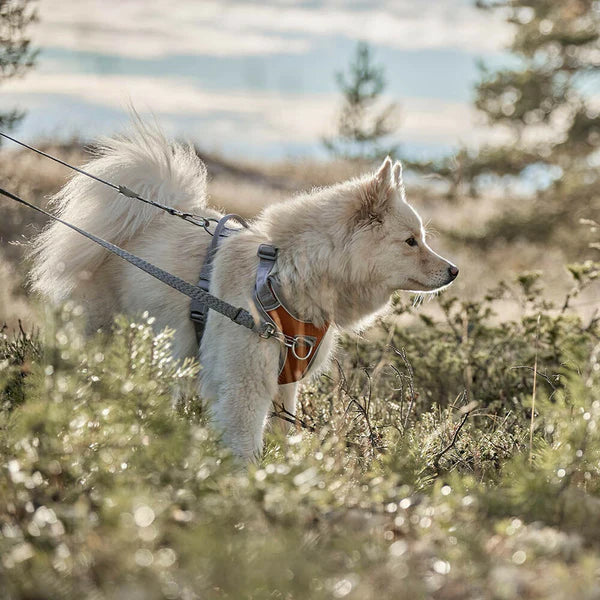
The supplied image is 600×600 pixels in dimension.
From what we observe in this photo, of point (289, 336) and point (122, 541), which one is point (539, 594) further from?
point (289, 336)

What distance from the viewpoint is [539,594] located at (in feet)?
5.81

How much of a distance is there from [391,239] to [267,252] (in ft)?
2.18

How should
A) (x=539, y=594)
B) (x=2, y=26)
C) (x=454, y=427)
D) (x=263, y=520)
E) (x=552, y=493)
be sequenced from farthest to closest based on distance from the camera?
(x=2, y=26) → (x=454, y=427) → (x=552, y=493) → (x=263, y=520) → (x=539, y=594)

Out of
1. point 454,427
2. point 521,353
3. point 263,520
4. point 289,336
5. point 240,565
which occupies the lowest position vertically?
point 521,353

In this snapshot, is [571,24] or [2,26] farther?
[571,24]

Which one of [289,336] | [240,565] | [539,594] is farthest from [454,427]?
[240,565]

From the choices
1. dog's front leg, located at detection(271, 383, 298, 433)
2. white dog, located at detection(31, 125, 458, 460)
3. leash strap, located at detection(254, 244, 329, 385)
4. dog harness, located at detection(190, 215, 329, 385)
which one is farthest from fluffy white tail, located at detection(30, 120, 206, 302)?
dog's front leg, located at detection(271, 383, 298, 433)

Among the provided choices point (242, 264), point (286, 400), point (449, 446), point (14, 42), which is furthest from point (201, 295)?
point (14, 42)

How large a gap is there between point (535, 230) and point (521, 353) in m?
10.6

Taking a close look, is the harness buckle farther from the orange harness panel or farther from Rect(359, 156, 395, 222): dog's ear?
Rect(359, 156, 395, 222): dog's ear

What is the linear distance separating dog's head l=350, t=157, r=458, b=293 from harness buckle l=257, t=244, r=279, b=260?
1.31 ft

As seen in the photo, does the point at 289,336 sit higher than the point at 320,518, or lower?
lower

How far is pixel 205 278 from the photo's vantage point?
12.6ft

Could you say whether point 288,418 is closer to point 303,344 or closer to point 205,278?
point 303,344
